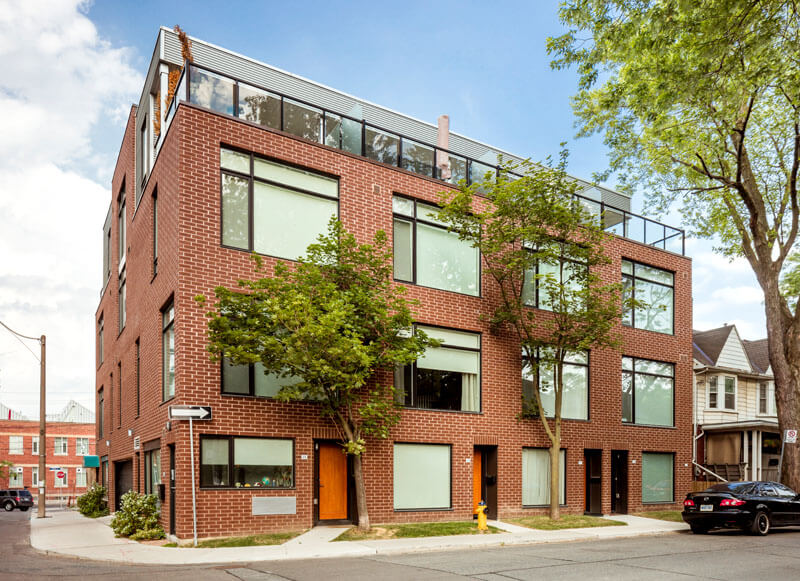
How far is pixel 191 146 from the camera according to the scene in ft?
53.1

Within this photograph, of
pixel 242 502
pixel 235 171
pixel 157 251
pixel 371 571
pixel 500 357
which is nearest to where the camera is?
pixel 371 571

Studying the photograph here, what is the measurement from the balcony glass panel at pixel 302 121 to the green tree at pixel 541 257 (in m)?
3.92

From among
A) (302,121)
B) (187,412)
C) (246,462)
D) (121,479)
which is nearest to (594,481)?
(246,462)

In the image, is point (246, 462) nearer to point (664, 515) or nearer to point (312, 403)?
point (312, 403)

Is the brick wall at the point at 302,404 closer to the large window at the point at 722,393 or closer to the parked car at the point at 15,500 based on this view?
the large window at the point at 722,393

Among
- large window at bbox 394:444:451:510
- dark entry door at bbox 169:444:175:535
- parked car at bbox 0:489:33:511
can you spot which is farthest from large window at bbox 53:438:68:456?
large window at bbox 394:444:451:510

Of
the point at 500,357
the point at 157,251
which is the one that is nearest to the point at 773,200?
the point at 500,357

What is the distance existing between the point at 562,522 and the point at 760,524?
4849mm

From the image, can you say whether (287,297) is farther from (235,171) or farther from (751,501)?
(751,501)

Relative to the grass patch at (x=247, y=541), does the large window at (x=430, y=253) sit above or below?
above

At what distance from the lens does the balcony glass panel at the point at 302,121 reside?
18.0 metres

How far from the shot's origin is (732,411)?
107 ft

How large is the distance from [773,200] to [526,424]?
1275cm

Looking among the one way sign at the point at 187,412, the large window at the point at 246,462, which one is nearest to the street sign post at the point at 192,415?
the one way sign at the point at 187,412
